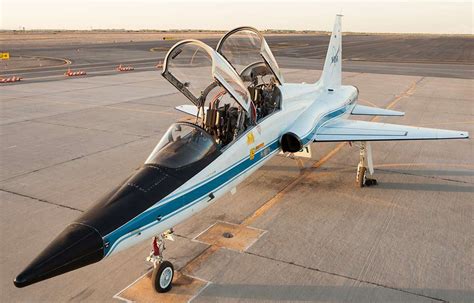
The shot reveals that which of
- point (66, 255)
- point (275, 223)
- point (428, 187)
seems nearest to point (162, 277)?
point (66, 255)

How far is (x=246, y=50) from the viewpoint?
1069cm

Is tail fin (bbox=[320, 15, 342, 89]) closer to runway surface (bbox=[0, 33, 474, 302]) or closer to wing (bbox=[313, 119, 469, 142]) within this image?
runway surface (bbox=[0, 33, 474, 302])

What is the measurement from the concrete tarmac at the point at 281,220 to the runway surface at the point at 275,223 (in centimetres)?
3

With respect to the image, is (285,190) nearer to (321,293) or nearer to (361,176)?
(361,176)

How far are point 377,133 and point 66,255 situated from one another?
8703mm

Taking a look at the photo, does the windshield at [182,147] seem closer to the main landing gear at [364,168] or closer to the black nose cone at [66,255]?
the black nose cone at [66,255]

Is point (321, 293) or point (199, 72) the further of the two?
point (199, 72)

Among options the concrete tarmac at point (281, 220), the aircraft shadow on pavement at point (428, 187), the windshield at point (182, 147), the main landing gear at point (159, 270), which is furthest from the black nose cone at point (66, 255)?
→ the aircraft shadow on pavement at point (428, 187)

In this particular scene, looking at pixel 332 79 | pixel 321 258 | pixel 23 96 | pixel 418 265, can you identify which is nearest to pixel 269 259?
pixel 321 258

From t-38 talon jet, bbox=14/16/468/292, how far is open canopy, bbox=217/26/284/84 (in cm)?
Result: 3

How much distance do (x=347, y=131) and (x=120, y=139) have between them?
825cm

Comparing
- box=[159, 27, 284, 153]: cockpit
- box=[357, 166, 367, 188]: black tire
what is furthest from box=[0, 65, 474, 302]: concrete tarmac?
box=[159, 27, 284, 153]: cockpit

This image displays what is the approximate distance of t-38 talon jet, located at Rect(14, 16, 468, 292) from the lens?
5508 millimetres

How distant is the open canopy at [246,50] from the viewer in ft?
32.4
